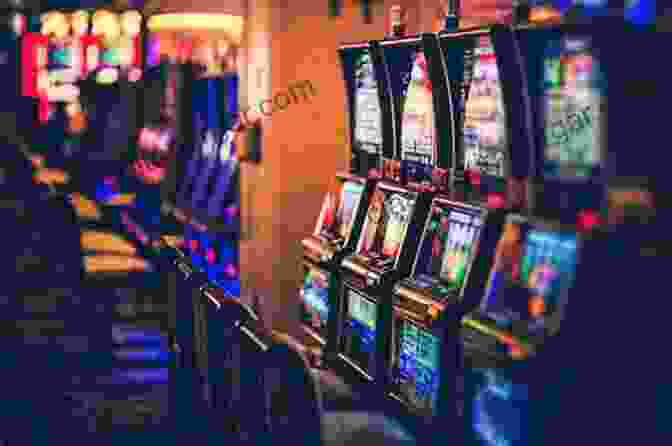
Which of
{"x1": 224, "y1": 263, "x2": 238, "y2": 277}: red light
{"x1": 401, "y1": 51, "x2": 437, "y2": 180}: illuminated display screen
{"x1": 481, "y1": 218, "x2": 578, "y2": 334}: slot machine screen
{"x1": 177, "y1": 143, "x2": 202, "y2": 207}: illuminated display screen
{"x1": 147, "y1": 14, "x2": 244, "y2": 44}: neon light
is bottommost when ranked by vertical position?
{"x1": 224, "y1": 263, "x2": 238, "y2": 277}: red light

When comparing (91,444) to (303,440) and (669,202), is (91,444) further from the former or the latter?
(669,202)

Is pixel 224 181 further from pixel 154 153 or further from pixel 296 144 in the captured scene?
pixel 154 153

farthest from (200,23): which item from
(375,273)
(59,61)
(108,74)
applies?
(59,61)

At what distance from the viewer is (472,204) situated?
4.29 meters

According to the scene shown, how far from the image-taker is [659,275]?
3209 mm

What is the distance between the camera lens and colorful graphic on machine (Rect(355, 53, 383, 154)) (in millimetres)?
5523

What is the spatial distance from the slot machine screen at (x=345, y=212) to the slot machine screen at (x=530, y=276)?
1.82 metres

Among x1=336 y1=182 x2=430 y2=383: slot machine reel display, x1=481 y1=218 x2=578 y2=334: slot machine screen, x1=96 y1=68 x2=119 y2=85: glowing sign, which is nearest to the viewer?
x1=481 y1=218 x2=578 y2=334: slot machine screen

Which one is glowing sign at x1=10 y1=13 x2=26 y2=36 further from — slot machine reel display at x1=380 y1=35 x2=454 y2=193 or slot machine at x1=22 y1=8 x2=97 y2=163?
slot machine reel display at x1=380 y1=35 x2=454 y2=193

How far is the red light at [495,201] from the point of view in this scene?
4.12 meters

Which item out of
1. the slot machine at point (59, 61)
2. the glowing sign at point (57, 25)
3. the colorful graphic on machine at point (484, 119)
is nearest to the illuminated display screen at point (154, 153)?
the slot machine at point (59, 61)

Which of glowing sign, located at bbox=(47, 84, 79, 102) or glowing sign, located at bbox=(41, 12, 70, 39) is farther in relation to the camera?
glowing sign, located at bbox=(47, 84, 79, 102)

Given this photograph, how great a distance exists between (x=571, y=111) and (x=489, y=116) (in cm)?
83

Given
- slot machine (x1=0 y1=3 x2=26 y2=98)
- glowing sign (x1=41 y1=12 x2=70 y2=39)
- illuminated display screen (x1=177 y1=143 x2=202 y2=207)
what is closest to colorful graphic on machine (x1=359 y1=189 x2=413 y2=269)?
illuminated display screen (x1=177 y1=143 x2=202 y2=207)
